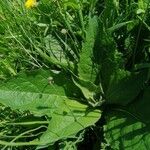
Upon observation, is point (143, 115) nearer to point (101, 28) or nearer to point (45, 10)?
point (101, 28)

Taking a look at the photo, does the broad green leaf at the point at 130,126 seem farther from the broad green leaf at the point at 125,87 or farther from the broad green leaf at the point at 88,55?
the broad green leaf at the point at 88,55

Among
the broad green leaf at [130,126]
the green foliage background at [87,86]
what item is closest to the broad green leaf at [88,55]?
the green foliage background at [87,86]

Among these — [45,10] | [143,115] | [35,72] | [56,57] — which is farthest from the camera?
[45,10]

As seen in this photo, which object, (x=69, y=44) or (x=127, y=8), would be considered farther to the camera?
(x=69, y=44)

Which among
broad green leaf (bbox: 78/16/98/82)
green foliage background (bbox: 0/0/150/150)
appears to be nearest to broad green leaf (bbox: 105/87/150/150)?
green foliage background (bbox: 0/0/150/150)

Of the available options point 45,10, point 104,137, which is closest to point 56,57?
point 45,10

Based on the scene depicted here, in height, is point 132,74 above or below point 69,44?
below

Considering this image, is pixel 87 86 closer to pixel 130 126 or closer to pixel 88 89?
pixel 88 89
